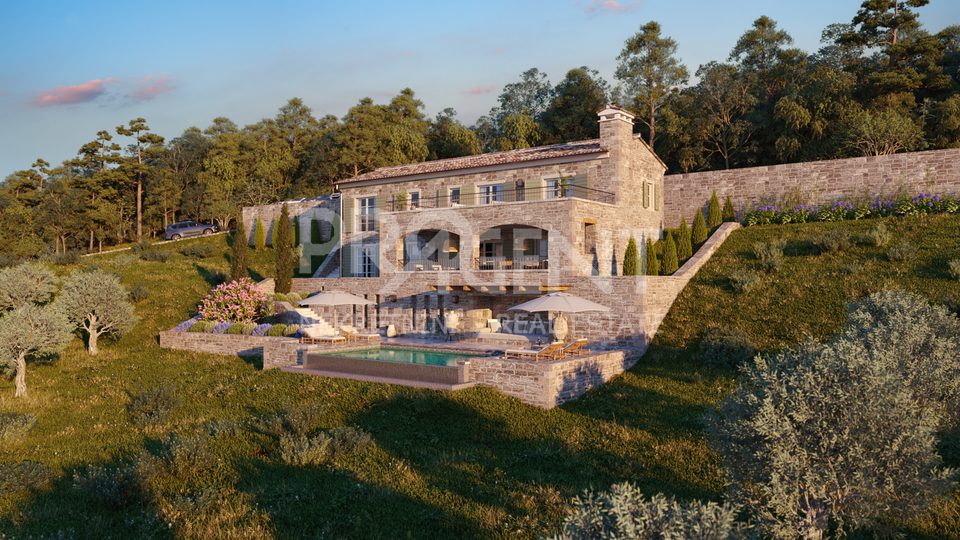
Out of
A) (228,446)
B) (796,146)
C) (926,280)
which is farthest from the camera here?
(796,146)

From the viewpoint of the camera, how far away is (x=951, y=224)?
20062 mm

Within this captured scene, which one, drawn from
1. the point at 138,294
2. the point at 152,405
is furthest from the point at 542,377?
the point at 138,294

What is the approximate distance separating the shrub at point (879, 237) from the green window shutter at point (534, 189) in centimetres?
1200

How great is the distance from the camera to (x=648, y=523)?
426 cm

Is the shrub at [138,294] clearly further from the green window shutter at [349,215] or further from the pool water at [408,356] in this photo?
the pool water at [408,356]

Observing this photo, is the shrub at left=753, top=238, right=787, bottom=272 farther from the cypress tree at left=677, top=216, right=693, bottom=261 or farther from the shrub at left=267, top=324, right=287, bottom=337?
the shrub at left=267, top=324, right=287, bottom=337

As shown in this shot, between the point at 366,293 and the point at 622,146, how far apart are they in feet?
40.3

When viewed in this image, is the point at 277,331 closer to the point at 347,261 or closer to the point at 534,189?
the point at 347,261

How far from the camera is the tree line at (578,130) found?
31328 mm

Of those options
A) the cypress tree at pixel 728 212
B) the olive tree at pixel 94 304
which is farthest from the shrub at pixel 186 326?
the cypress tree at pixel 728 212

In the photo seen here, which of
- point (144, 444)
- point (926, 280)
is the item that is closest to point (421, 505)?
point (144, 444)

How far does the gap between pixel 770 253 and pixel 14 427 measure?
72.8 ft

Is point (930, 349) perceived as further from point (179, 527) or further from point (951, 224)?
point (951, 224)

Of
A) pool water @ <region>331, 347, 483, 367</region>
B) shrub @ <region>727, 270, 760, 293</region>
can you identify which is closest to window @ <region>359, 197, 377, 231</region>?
pool water @ <region>331, 347, 483, 367</region>
